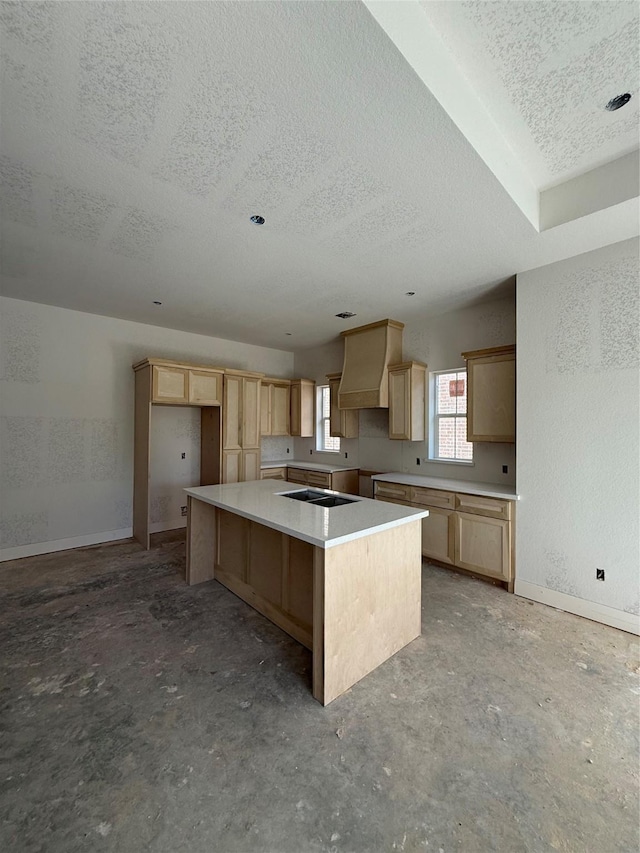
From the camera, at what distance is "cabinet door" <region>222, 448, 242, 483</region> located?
491 cm

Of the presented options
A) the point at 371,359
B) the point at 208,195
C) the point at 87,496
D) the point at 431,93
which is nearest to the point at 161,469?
the point at 87,496

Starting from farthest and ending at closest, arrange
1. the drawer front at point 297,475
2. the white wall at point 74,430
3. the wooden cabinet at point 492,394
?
the drawer front at point 297,475 → the white wall at point 74,430 → the wooden cabinet at point 492,394

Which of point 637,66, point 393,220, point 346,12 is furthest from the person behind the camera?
point 393,220

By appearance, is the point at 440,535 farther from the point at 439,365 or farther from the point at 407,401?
the point at 439,365

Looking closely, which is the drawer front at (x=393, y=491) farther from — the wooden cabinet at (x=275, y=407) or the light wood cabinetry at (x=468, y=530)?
the wooden cabinet at (x=275, y=407)

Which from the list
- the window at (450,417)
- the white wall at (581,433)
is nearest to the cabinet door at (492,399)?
the white wall at (581,433)

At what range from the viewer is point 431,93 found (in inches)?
58.2

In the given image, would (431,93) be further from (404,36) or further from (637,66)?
(637,66)

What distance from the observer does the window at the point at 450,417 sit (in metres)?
4.26

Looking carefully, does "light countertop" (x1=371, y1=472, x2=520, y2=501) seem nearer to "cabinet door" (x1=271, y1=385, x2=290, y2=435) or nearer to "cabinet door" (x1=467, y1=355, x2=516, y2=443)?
"cabinet door" (x1=467, y1=355, x2=516, y2=443)

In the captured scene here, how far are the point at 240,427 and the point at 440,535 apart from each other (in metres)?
2.97

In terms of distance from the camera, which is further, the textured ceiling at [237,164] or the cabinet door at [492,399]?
the cabinet door at [492,399]

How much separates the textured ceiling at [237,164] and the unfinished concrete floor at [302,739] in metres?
2.87

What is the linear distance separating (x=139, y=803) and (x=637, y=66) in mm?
3757
